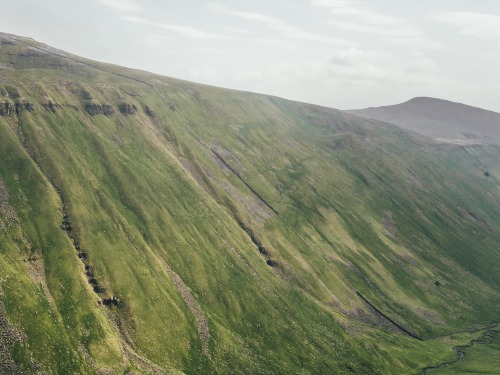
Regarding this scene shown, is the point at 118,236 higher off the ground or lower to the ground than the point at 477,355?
higher

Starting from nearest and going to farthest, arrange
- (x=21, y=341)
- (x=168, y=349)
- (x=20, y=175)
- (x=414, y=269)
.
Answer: (x=21, y=341) < (x=168, y=349) < (x=20, y=175) < (x=414, y=269)

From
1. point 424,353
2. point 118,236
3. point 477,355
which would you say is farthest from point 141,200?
point 477,355

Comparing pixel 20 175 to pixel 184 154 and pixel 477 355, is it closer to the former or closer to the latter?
pixel 184 154

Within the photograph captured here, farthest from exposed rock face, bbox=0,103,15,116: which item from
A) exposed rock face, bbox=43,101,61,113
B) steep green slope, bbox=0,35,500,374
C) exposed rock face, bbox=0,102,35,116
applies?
exposed rock face, bbox=43,101,61,113

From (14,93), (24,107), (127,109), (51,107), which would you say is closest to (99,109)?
(127,109)

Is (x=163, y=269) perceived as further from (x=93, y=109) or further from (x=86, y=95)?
(x=86, y=95)

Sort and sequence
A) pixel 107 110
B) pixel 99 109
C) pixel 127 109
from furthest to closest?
pixel 127 109 → pixel 107 110 → pixel 99 109

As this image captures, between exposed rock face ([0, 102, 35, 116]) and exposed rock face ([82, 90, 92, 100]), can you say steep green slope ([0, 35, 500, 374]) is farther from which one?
exposed rock face ([0, 102, 35, 116])

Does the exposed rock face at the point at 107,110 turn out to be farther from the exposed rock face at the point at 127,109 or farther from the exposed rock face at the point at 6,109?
the exposed rock face at the point at 6,109
